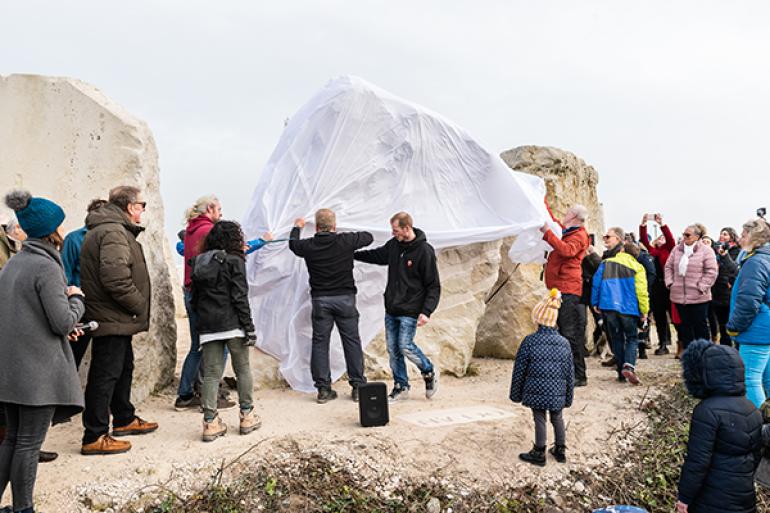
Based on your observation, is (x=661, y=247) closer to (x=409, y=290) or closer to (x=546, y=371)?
(x=409, y=290)

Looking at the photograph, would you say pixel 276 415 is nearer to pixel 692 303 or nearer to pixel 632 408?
pixel 632 408

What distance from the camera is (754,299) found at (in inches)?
184

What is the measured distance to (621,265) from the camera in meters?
6.50

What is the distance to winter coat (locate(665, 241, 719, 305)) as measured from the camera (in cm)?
706

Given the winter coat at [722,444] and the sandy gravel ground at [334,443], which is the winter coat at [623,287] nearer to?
the sandy gravel ground at [334,443]

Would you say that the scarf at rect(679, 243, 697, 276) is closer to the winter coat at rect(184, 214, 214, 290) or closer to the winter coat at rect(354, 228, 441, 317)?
the winter coat at rect(354, 228, 441, 317)

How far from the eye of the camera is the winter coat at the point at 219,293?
15.0ft

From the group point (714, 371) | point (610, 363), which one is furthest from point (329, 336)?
point (610, 363)

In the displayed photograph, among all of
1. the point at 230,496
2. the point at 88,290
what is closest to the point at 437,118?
the point at 88,290

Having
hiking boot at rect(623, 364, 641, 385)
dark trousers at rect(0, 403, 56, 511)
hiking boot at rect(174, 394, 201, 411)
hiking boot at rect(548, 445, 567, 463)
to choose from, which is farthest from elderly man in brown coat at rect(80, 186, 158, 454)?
hiking boot at rect(623, 364, 641, 385)

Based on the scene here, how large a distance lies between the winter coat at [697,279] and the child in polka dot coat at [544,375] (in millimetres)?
3419

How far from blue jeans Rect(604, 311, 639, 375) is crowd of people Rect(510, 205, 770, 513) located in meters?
0.01

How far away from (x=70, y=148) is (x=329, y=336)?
10.3ft

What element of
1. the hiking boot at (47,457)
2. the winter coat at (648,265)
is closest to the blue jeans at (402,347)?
the hiking boot at (47,457)
